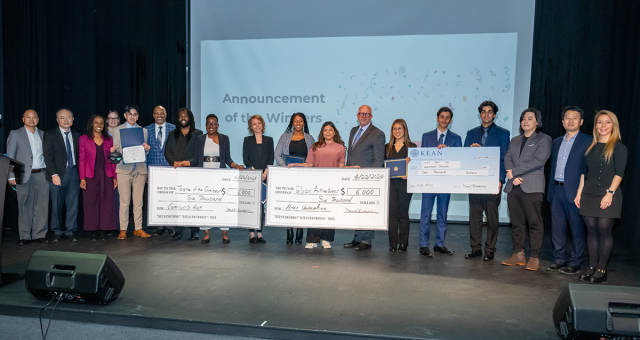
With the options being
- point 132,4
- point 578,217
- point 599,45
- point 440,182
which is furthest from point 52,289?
point 599,45

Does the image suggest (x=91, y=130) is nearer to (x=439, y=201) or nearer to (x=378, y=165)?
(x=378, y=165)

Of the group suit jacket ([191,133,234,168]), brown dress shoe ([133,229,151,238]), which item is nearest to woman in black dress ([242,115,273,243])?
suit jacket ([191,133,234,168])

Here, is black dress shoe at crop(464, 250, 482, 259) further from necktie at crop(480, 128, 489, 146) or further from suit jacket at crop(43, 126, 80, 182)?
suit jacket at crop(43, 126, 80, 182)

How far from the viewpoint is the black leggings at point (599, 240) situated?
3.17 meters

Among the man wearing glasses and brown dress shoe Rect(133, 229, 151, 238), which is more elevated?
the man wearing glasses

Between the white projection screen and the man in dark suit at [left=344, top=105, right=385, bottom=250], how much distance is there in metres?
1.70

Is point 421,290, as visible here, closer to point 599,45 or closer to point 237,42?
point 599,45

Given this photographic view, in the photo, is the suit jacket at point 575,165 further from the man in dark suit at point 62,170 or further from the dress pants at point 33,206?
the dress pants at point 33,206

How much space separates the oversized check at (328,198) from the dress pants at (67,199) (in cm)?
239

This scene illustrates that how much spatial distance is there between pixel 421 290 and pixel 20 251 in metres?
3.99

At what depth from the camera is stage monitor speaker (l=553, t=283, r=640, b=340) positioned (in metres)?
1.94

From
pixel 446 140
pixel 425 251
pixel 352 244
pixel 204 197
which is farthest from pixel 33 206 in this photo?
pixel 446 140

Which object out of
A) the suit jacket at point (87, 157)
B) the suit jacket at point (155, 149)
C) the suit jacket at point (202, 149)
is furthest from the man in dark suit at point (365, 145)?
the suit jacket at point (87, 157)

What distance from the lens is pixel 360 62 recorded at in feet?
19.0
